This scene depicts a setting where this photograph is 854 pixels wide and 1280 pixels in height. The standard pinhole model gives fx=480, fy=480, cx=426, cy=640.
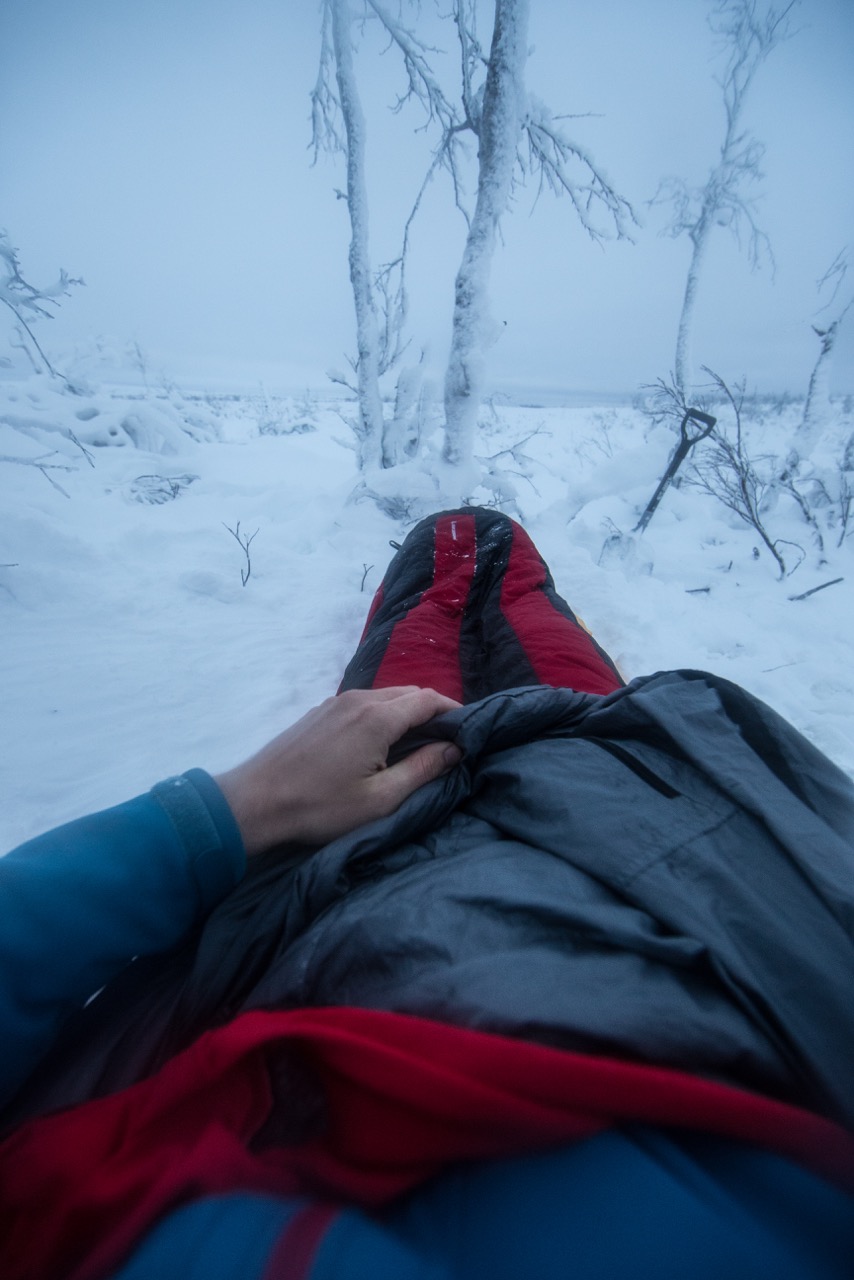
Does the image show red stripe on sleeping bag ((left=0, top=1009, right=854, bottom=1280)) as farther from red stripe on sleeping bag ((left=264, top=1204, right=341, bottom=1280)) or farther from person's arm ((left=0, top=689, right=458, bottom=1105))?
person's arm ((left=0, top=689, right=458, bottom=1105))

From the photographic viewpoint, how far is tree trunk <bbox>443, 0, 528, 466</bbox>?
370 cm

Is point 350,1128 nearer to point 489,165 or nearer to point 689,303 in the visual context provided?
point 489,165

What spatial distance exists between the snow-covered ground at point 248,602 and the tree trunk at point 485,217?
76 centimetres

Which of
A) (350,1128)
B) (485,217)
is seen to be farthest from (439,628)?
(485,217)

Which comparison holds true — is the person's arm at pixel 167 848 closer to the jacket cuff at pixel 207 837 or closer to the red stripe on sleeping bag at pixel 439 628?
the jacket cuff at pixel 207 837

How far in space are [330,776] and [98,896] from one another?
1.16 ft

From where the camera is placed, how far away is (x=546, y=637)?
1699mm

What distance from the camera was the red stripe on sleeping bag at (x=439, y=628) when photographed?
1584 millimetres

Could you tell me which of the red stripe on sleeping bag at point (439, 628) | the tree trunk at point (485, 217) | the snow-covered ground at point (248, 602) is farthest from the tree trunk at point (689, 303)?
Result: the red stripe on sleeping bag at point (439, 628)

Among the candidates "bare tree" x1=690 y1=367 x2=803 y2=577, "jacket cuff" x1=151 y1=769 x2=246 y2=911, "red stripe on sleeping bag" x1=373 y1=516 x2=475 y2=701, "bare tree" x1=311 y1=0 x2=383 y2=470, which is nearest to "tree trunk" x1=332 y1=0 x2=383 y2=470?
"bare tree" x1=311 y1=0 x2=383 y2=470

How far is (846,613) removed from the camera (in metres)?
3.36

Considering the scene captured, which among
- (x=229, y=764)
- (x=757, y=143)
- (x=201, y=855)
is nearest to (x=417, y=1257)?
(x=201, y=855)

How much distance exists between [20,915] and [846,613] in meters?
4.45

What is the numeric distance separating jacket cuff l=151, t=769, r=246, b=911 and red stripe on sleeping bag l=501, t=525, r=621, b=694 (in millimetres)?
799
